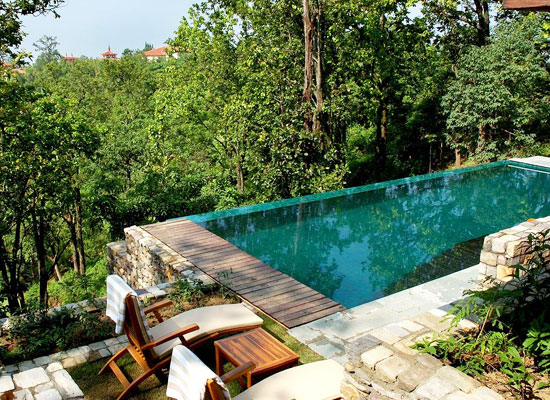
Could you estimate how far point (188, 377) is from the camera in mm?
2793

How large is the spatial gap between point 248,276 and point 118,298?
257 centimetres

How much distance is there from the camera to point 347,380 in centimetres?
321

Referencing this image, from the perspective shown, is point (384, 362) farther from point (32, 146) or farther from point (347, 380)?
point (32, 146)

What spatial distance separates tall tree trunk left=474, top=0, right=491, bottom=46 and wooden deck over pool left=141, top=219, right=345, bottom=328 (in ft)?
46.8

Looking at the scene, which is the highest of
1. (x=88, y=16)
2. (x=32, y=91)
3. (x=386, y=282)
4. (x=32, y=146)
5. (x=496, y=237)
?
(x=88, y=16)

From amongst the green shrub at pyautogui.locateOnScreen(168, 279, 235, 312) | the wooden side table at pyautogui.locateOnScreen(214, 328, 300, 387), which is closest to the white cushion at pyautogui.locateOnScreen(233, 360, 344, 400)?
the wooden side table at pyautogui.locateOnScreen(214, 328, 300, 387)

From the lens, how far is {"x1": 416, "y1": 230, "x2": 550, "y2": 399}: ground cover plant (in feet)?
10.4

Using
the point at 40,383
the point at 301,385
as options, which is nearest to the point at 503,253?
the point at 301,385

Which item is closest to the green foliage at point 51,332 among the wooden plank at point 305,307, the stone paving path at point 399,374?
the wooden plank at point 305,307

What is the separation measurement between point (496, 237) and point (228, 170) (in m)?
9.73

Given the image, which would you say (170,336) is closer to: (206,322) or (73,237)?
(206,322)

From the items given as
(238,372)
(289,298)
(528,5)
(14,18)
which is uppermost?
(14,18)

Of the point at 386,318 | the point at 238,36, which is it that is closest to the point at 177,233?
the point at 386,318

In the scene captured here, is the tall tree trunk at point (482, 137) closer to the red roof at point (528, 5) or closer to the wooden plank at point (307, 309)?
the wooden plank at point (307, 309)
